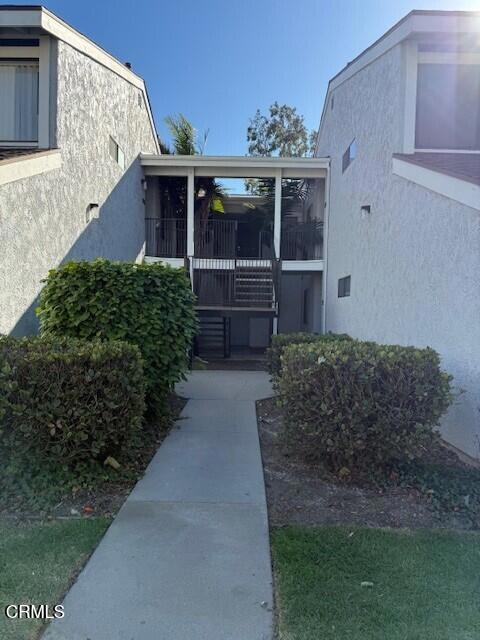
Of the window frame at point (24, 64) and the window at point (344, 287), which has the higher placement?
the window frame at point (24, 64)

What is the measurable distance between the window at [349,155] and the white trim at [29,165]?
5966 millimetres

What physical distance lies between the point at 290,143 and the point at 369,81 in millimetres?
19047

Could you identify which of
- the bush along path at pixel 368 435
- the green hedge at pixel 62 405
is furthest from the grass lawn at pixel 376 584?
the green hedge at pixel 62 405

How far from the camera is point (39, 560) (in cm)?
285

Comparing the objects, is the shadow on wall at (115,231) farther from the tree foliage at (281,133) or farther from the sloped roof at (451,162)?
the tree foliage at (281,133)

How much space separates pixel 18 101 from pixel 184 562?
26.2ft

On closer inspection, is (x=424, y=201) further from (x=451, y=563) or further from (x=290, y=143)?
(x=290, y=143)

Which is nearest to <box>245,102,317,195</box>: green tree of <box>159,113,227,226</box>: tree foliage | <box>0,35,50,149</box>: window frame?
<box>159,113,227,226</box>: tree foliage

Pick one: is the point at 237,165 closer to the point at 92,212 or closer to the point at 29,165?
the point at 92,212

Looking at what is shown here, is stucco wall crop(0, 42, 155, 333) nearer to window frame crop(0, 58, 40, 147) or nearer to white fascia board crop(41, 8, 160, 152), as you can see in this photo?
white fascia board crop(41, 8, 160, 152)

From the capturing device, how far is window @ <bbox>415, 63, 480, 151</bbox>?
782 cm

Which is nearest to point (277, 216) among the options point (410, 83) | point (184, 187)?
point (184, 187)

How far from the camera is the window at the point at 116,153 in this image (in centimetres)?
1020

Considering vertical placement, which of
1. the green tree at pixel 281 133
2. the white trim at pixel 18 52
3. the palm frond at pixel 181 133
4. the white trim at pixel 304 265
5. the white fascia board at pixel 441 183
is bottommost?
the white trim at pixel 304 265
